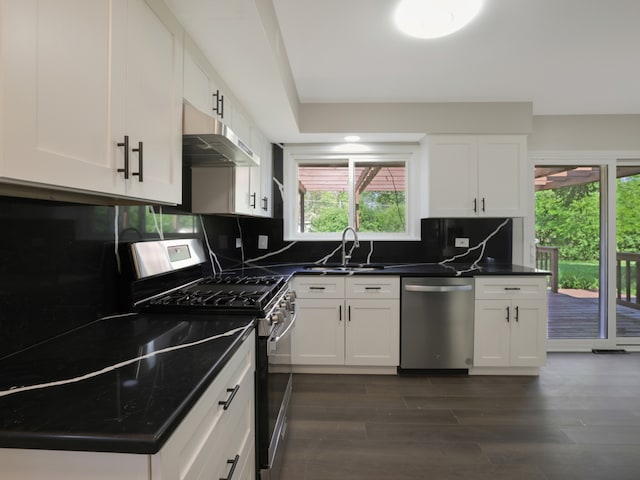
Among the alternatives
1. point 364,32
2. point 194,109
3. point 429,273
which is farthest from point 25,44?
point 429,273

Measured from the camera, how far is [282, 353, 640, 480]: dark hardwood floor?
1.70 metres

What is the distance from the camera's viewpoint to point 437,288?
268 cm

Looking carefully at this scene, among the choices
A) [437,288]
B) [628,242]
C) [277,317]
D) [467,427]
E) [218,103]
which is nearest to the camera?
[277,317]

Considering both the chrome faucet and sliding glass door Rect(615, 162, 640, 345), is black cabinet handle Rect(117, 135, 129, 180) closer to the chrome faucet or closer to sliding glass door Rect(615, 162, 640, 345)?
the chrome faucet

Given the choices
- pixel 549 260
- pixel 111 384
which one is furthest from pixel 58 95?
pixel 549 260

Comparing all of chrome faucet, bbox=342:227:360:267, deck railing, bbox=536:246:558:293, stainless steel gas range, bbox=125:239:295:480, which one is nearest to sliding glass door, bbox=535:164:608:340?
deck railing, bbox=536:246:558:293

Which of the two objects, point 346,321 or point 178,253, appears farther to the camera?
point 346,321

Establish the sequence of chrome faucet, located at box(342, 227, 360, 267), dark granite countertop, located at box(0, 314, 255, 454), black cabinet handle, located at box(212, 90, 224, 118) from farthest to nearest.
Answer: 1. chrome faucet, located at box(342, 227, 360, 267)
2. black cabinet handle, located at box(212, 90, 224, 118)
3. dark granite countertop, located at box(0, 314, 255, 454)

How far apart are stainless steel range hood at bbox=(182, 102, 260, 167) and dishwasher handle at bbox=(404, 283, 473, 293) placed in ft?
5.28

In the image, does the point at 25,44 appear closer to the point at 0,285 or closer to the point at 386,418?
the point at 0,285

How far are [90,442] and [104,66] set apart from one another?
0.93m

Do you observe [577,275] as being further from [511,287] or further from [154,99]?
[154,99]

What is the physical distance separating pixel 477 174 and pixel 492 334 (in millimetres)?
1407

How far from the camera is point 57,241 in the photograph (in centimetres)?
114
